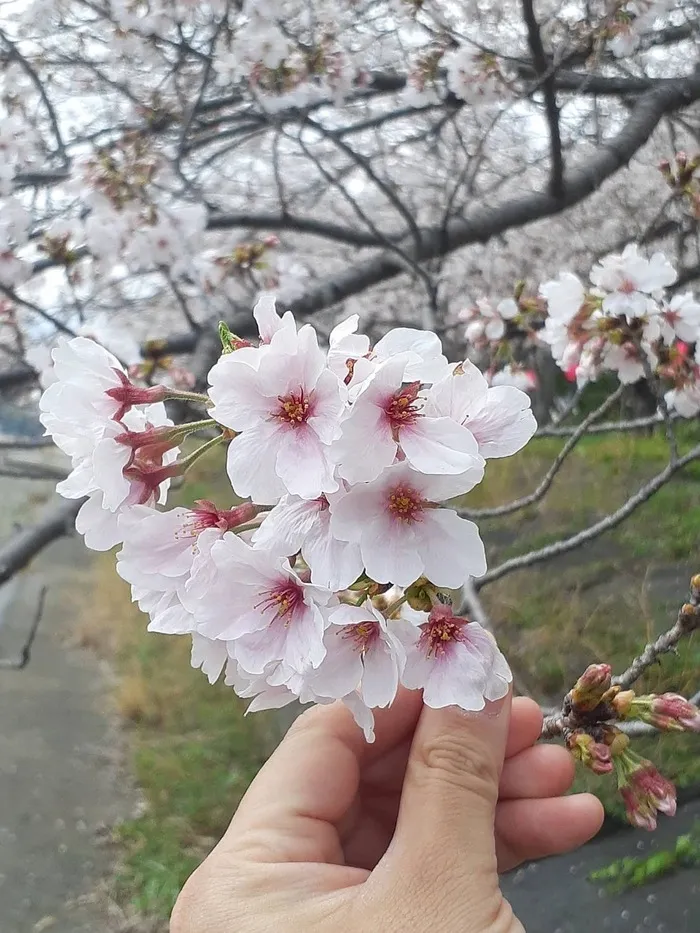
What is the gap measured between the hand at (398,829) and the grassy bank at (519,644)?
1796 millimetres

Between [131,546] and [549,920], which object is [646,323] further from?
[549,920]

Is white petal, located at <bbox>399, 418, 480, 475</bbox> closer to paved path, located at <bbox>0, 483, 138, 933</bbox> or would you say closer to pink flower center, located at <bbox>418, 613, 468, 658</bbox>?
pink flower center, located at <bbox>418, 613, 468, 658</bbox>

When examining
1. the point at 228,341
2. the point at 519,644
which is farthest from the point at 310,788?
the point at 519,644

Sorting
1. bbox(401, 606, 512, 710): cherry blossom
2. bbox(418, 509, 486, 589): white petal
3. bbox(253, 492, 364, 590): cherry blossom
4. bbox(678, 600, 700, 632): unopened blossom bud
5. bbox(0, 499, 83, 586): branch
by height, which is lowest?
bbox(0, 499, 83, 586): branch

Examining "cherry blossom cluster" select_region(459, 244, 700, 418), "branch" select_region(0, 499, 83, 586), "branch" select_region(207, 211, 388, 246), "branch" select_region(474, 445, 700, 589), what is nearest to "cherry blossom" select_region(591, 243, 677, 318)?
"cherry blossom cluster" select_region(459, 244, 700, 418)

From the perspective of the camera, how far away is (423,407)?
25.5 inches

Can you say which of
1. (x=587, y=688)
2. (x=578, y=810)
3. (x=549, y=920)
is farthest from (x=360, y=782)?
(x=549, y=920)

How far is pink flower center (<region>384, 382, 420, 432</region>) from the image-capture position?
61 centimetres

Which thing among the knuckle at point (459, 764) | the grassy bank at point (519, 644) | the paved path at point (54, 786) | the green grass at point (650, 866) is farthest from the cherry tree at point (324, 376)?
the paved path at point (54, 786)

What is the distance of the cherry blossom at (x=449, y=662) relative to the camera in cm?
71

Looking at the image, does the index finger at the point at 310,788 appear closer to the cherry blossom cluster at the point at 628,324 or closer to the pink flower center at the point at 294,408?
the pink flower center at the point at 294,408

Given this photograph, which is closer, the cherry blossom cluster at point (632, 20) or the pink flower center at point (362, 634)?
the pink flower center at point (362, 634)

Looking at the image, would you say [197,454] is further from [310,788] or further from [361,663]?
[310,788]

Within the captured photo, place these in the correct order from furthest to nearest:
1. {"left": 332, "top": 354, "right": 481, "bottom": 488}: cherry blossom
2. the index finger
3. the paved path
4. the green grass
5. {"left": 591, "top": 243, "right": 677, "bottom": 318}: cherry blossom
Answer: the paved path, the green grass, {"left": 591, "top": 243, "right": 677, "bottom": 318}: cherry blossom, the index finger, {"left": 332, "top": 354, "right": 481, "bottom": 488}: cherry blossom
